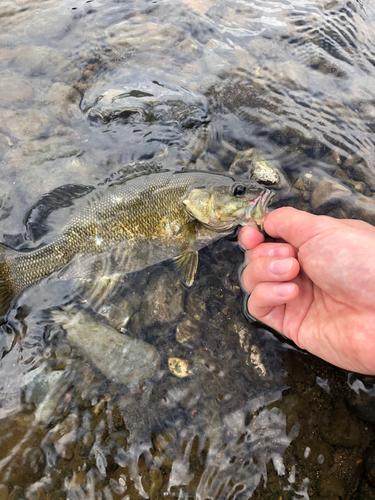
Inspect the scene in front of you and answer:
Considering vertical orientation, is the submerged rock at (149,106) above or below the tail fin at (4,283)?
above

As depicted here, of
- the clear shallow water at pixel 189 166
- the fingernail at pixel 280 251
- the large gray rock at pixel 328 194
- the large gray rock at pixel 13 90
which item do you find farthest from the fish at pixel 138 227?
the large gray rock at pixel 13 90

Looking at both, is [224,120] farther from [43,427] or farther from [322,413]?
[43,427]

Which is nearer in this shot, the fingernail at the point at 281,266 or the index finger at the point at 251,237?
the fingernail at the point at 281,266

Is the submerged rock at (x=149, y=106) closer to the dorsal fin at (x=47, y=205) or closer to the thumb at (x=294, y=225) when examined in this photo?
the dorsal fin at (x=47, y=205)

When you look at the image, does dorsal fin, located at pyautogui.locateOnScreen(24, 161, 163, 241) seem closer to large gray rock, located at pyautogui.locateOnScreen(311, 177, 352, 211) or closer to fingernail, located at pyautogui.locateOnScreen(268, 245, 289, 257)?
fingernail, located at pyautogui.locateOnScreen(268, 245, 289, 257)

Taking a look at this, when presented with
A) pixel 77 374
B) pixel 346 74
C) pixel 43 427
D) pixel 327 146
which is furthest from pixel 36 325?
pixel 346 74

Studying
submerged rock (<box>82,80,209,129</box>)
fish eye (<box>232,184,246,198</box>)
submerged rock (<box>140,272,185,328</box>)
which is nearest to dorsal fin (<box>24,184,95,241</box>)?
submerged rock (<box>82,80,209,129</box>)

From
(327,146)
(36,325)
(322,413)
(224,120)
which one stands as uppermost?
(224,120)

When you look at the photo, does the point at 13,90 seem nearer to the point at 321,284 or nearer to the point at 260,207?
the point at 260,207
